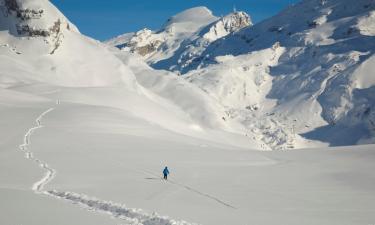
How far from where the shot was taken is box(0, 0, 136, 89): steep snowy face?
15712 cm

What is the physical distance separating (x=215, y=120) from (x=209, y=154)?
417 feet

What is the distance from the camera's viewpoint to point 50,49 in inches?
6368

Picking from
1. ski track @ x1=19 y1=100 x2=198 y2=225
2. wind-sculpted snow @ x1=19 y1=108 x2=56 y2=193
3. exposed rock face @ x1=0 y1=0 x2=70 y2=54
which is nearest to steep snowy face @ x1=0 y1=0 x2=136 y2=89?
exposed rock face @ x1=0 y1=0 x2=70 y2=54

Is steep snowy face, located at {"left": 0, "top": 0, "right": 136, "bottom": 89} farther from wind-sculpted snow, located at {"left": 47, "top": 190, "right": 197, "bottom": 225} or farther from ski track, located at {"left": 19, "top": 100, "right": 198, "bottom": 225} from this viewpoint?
wind-sculpted snow, located at {"left": 47, "top": 190, "right": 197, "bottom": 225}

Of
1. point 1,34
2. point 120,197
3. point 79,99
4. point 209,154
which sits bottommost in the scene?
point 120,197

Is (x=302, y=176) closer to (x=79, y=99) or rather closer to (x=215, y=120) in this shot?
(x=79, y=99)

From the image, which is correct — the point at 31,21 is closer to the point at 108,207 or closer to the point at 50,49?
the point at 50,49

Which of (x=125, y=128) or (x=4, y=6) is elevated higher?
(x=4, y=6)

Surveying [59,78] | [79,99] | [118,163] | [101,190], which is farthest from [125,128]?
[59,78]

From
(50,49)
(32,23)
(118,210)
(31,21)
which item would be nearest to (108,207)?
(118,210)

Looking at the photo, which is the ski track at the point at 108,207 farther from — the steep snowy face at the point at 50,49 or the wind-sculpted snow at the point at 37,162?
the steep snowy face at the point at 50,49

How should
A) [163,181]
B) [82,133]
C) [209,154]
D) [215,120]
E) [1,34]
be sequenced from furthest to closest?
[215,120] < [1,34] < [82,133] < [209,154] < [163,181]

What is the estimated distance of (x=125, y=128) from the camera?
70875 millimetres

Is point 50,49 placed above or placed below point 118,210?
above
